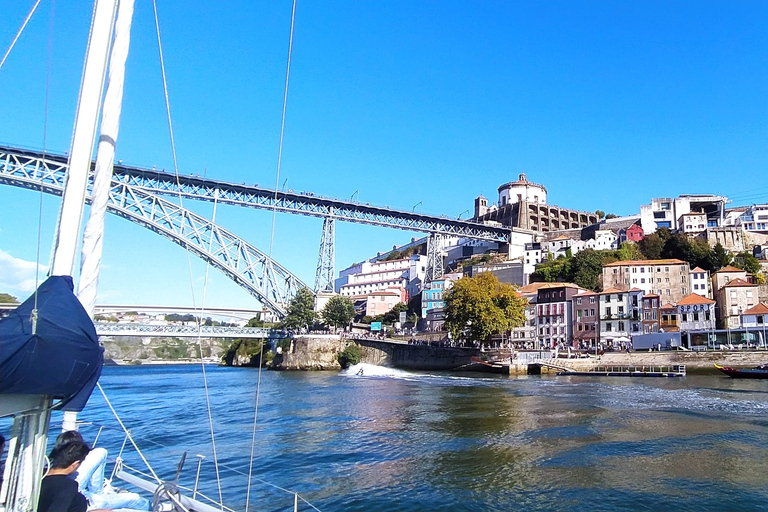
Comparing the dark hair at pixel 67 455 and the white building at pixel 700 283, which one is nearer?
the dark hair at pixel 67 455

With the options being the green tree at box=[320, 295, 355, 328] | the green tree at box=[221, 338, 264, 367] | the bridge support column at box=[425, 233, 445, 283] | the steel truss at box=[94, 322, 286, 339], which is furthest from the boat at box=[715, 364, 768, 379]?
the green tree at box=[221, 338, 264, 367]

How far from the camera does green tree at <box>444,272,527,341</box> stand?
43.7 m

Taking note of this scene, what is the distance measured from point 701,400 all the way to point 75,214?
74.8 ft

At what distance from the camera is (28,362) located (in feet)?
10.8

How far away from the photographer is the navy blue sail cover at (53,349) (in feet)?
10.7

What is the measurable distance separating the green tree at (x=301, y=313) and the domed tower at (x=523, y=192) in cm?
3601

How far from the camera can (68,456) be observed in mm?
3891

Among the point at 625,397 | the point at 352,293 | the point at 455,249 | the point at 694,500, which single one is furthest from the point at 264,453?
the point at 352,293

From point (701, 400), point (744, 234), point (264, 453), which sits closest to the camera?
point (264, 453)

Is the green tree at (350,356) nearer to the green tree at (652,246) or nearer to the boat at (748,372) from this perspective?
the boat at (748,372)

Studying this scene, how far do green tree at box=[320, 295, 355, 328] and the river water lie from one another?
88.8ft

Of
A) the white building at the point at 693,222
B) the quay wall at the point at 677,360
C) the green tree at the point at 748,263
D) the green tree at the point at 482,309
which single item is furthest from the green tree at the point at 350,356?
the white building at the point at 693,222

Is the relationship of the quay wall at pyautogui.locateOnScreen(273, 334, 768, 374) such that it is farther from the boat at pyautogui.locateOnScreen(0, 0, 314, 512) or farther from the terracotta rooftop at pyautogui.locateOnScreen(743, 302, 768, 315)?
the boat at pyautogui.locateOnScreen(0, 0, 314, 512)

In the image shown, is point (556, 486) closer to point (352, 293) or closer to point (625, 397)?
point (625, 397)
